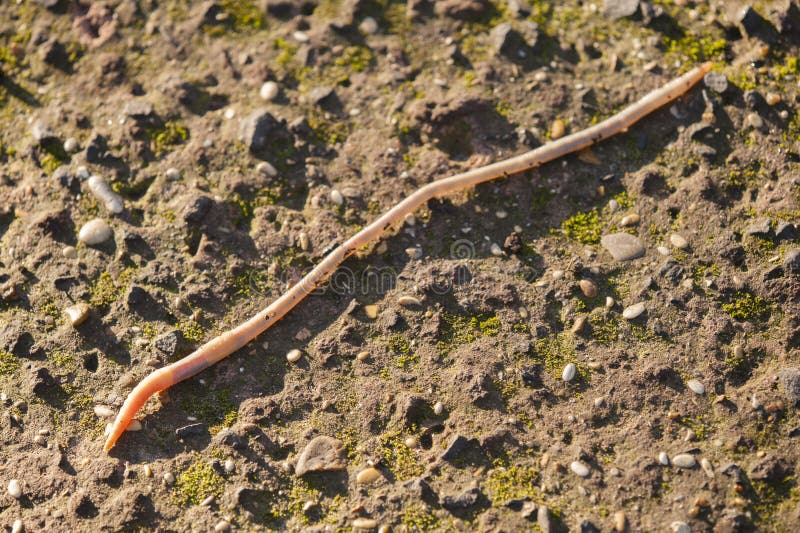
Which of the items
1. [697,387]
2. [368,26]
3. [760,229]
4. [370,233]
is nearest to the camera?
[697,387]

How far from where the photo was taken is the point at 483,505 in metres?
4.29

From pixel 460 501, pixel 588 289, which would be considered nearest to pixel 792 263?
pixel 588 289

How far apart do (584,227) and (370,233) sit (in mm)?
1500

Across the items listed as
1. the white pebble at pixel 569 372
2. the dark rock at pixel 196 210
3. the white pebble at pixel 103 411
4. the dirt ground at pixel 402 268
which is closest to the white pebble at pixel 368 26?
the dirt ground at pixel 402 268

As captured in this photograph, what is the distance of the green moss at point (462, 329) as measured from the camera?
486 cm

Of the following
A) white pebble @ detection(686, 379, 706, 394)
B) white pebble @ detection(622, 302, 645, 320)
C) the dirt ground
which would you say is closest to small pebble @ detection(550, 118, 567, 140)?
the dirt ground

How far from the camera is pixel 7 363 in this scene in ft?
16.5

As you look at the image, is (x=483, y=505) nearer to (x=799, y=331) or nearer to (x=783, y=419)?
(x=783, y=419)

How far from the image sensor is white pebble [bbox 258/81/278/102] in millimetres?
5875

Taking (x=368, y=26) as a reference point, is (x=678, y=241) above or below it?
below

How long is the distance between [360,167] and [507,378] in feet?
6.40

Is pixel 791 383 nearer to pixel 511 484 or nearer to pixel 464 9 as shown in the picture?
pixel 511 484

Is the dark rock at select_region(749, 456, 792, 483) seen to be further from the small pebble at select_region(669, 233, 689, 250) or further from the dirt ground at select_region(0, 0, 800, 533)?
the small pebble at select_region(669, 233, 689, 250)

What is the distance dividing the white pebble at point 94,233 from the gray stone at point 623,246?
3.53m
